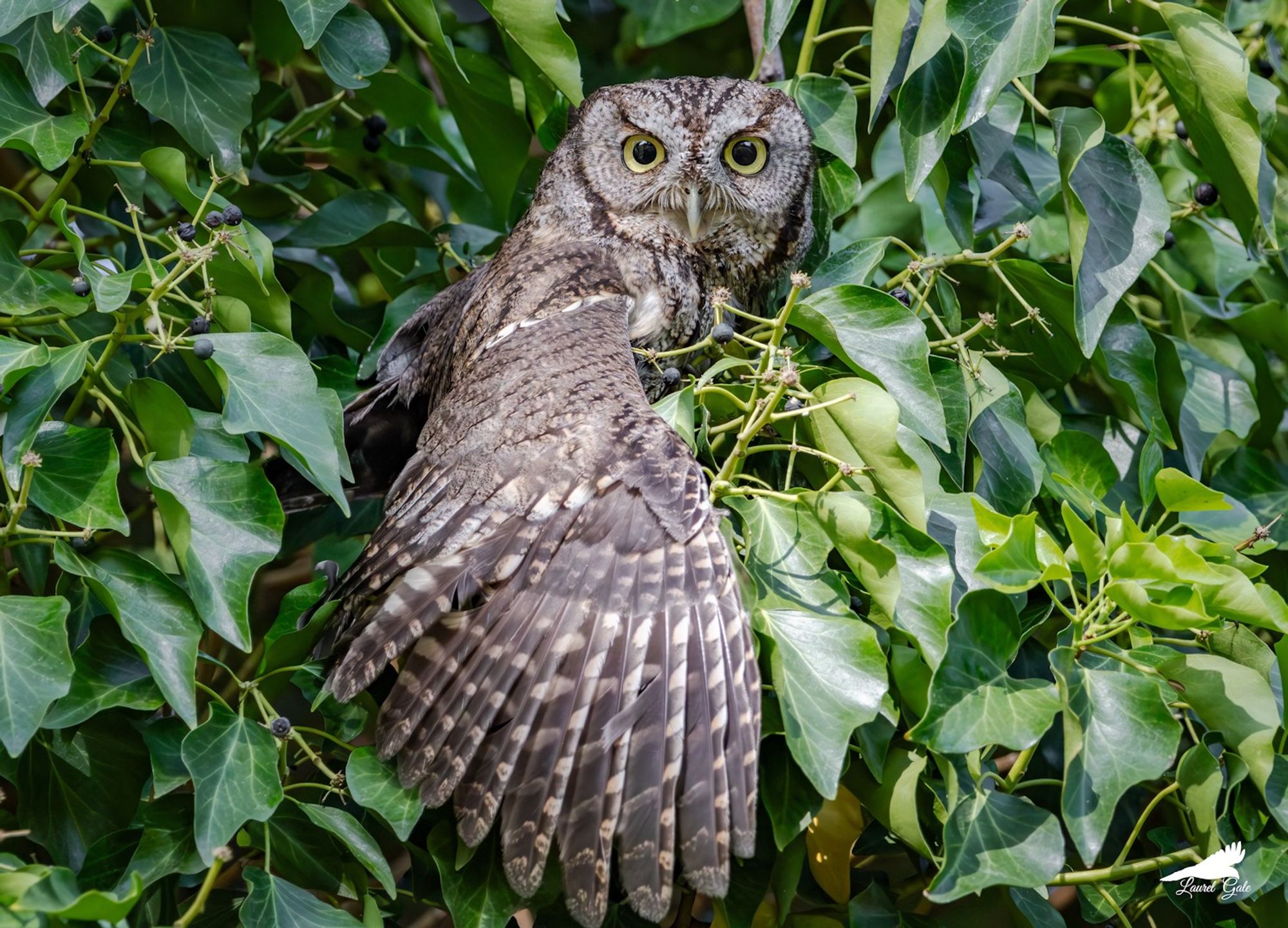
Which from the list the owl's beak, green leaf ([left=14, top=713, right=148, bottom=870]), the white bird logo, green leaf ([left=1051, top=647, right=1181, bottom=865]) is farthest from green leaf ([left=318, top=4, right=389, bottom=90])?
the white bird logo

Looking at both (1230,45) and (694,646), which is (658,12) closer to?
(1230,45)

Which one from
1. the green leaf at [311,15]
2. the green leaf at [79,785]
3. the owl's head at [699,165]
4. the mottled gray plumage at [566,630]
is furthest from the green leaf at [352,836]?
the owl's head at [699,165]

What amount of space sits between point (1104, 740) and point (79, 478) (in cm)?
147

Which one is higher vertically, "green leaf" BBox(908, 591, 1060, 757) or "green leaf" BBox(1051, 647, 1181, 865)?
"green leaf" BBox(908, 591, 1060, 757)

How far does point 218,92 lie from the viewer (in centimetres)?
230

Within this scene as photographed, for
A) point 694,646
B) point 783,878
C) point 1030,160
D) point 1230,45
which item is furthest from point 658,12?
point 783,878

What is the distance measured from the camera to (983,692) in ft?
5.42

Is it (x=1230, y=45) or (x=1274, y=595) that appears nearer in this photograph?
(x=1274, y=595)

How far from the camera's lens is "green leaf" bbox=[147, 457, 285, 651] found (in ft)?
5.53

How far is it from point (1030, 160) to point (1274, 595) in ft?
4.08

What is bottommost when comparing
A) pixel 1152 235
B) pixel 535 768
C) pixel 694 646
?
pixel 535 768

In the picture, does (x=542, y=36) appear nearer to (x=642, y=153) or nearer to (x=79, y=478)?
(x=642, y=153)

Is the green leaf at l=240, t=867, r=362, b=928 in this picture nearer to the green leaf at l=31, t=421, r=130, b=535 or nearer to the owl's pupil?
the green leaf at l=31, t=421, r=130, b=535

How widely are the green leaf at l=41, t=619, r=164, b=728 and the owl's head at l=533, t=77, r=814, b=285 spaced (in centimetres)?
153
